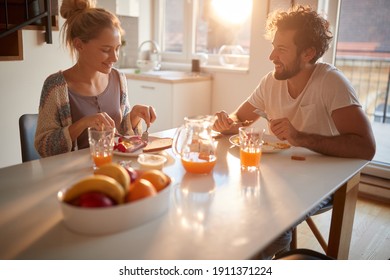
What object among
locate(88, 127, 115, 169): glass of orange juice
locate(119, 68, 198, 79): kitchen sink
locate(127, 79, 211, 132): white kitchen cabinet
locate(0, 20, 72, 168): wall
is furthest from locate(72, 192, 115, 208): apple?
locate(119, 68, 198, 79): kitchen sink

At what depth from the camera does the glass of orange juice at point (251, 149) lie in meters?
1.30

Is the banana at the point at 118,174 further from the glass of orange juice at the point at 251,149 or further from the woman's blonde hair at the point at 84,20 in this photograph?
the woman's blonde hair at the point at 84,20

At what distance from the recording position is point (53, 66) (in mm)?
2691

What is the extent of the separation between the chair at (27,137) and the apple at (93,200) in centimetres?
90

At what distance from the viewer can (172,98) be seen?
3188 millimetres

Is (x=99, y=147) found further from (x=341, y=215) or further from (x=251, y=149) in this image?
(x=341, y=215)

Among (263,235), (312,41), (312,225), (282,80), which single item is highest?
(312,41)

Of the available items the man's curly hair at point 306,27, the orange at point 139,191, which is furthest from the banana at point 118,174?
the man's curly hair at point 306,27

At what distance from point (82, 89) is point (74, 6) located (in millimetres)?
359

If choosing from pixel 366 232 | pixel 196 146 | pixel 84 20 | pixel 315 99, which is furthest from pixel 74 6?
pixel 366 232

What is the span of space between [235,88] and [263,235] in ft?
8.55
